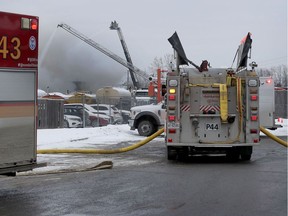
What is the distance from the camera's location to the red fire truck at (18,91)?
720 cm

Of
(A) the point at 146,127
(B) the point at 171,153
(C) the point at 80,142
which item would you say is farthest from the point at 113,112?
(B) the point at 171,153

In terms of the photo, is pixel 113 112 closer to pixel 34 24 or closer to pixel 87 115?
pixel 87 115

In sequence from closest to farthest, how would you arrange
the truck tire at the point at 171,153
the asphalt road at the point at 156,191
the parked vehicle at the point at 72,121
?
the asphalt road at the point at 156,191, the truck tire at the point at 171,153, the parked vehicle at the point at 72,121

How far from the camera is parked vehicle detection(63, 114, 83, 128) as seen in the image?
26.1 meters

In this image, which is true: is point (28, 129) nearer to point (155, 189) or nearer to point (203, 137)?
point (155, 189)

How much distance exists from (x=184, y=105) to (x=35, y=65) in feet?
17.3

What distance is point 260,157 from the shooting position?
13.6 m

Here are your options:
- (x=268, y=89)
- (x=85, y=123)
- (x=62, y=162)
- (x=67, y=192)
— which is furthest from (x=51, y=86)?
(x=67, y=192)

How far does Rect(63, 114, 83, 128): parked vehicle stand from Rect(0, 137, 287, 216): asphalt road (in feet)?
47.0

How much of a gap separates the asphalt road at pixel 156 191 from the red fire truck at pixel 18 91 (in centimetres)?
76

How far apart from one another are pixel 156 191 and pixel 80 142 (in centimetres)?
975

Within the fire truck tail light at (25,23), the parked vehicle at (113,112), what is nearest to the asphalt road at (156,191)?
the fire truck tail light at (25,23)

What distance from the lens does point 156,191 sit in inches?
325

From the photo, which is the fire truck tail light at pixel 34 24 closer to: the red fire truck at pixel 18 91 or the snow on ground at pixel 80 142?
the red fire truck at pixel 18 91
